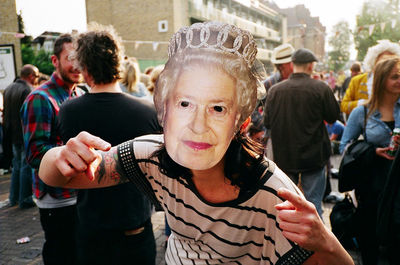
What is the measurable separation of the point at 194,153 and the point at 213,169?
0.24 meters

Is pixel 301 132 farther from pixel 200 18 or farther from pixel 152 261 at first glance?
pixel 200 18

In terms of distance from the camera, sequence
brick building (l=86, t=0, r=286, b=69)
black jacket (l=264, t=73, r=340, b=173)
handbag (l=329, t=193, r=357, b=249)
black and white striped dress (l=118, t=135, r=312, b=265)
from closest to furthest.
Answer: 1. black and white striped dress (l=118, t=135, r=312, b=265)
2. handbag (l=329, t=193, r=357, b=249)
3. black jacket (l=264, t=73, r=340, b=173)
4. brick building (l=86, t=0, r=286, b=69)

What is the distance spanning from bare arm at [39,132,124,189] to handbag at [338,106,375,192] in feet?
7.40

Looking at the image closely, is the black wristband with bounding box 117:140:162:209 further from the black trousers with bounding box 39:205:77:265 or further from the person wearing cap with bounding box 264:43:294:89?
the person wearing cap with bounding box 264:43:294:89

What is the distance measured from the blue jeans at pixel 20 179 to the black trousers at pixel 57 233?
3.20 m

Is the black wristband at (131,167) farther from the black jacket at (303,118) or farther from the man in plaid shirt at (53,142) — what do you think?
the black jacket at (303,118)

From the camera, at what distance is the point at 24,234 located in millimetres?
4508

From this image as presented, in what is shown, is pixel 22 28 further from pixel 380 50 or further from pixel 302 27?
pixel 380 50

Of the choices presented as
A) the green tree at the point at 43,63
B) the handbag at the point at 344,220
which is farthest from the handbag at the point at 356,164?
the green tree at the point at 43,63

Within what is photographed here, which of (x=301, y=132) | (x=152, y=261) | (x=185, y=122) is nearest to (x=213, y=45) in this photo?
(x=185, y=122)

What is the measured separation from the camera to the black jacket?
145 inches

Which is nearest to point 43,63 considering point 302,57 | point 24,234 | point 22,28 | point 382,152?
point 22,28

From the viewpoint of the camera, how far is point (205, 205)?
1.41m

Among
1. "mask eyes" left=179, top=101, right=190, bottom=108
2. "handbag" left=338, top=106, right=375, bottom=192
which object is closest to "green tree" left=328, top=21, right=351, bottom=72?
"handbag" left=338, top=106, right=375, bottom=192
